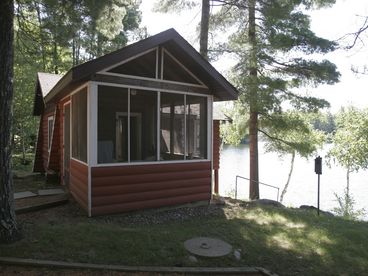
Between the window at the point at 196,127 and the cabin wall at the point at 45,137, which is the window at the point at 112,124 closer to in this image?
the window at the point at 196,127

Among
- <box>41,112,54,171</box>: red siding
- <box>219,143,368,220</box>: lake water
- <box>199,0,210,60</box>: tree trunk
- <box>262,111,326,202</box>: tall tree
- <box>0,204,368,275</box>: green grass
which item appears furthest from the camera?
<box>219,143,368,220</box>: lake water

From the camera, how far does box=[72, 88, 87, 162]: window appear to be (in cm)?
684

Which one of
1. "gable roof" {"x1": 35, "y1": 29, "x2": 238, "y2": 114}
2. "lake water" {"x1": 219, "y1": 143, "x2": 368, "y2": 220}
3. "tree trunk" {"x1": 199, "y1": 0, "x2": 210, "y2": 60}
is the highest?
"tree trunk" {"x1": 199, "y1": 0, "x2": 210, "y2": 60}

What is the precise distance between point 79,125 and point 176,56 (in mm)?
2535

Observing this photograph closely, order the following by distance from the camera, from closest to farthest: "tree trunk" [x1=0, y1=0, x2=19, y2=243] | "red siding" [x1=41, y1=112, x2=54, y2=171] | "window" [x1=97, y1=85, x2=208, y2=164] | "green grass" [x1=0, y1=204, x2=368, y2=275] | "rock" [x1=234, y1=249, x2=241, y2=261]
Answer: "green grass" [x1=0, y1=204, x2=368, y2=275] → "tree trunk" [x1=0, y1=0, x2=19, y2=243] → "rock" [x1=234, y1=249, x2=241, y2=261] → "window" [x1=97, y1=85, x2=208, y2=164] → "red siding" [x1=41, y1=112, x2=54, y2=171]

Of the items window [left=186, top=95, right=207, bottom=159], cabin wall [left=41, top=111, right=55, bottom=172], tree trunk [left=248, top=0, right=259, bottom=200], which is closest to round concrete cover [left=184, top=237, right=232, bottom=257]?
window [left=186, top=95, right=207, bottom=159]

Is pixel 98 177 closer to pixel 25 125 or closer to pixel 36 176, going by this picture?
pixel 36 176

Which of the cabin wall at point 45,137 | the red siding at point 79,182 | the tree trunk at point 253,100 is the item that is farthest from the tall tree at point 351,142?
the red siding at point 79,182

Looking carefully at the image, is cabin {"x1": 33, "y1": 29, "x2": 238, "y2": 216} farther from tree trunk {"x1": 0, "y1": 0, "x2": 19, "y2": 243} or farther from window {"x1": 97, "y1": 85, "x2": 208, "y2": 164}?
tree trunk {"x1": 0, "y1": 0, "x2": 19, "y2": 243}

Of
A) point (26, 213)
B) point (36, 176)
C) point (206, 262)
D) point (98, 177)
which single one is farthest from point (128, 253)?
point (36, 176)

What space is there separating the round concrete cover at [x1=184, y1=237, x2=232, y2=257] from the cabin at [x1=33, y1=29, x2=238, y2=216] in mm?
2132

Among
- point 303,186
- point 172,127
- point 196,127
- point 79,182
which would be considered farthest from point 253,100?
point 303,186

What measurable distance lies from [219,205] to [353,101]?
1983cm

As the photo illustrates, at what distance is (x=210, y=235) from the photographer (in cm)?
550
